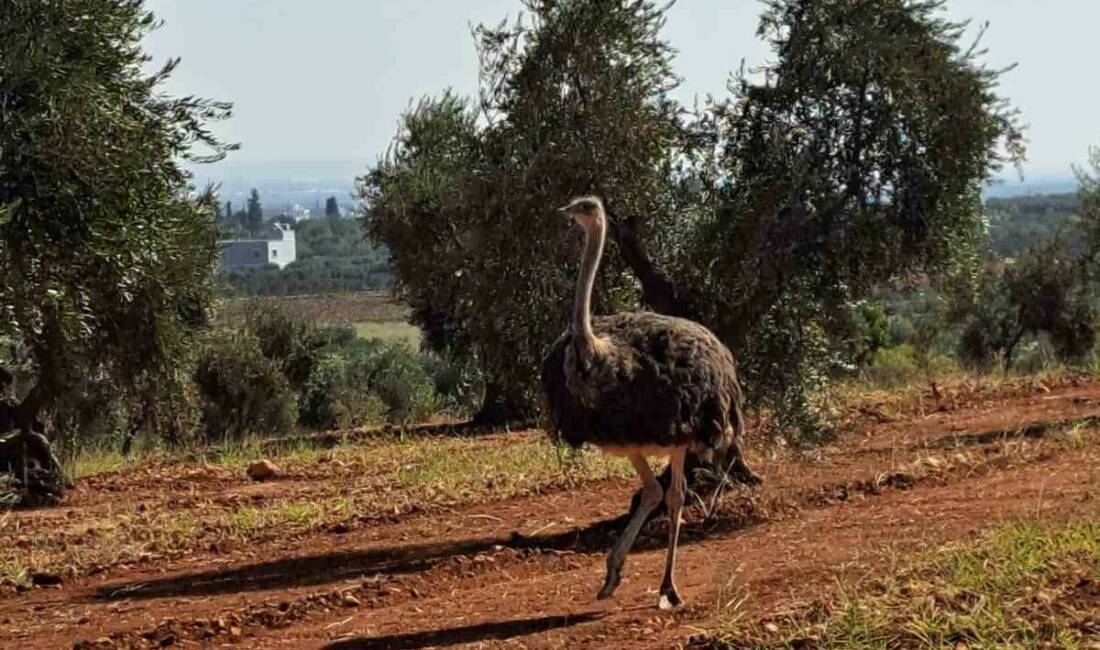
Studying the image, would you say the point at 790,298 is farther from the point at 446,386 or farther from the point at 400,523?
the point at 446,386

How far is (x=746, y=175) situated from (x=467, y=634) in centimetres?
434

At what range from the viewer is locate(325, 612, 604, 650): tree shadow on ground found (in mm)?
7176

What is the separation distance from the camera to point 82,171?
376 inches

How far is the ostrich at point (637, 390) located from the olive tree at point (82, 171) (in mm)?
3394

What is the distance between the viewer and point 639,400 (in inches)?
305

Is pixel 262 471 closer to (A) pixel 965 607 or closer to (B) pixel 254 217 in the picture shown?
(A) pixel 965 607

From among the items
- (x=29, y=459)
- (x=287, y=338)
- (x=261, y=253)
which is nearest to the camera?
(x=29, y=459)

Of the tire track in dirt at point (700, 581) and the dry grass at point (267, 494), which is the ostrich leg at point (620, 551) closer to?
the tire track in dirt at point (700, 581)

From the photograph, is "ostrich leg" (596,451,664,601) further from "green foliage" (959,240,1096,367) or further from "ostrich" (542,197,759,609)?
"green foliage" (959,240,1096,367)

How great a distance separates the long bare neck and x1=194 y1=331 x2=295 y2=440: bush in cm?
1165

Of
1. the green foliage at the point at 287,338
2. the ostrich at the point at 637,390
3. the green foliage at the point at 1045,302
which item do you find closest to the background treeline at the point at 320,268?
the green foliage at the point at 287,338

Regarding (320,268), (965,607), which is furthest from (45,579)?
(320,268)

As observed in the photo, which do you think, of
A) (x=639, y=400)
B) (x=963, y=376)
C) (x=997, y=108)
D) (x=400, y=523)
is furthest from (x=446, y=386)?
(x=639, y=400)

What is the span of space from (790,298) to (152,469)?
7307 millimetres
